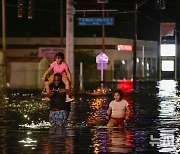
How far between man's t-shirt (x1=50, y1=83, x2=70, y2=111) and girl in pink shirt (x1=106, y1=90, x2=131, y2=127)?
1320 mm

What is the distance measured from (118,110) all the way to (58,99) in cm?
168

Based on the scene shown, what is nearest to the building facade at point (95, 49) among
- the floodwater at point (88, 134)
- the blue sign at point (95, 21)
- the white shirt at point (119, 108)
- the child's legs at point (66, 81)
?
the blue sign at point (95, 21)

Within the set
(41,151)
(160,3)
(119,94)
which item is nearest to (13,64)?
(160,3)

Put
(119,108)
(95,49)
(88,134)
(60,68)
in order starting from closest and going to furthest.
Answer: (88,134) < (119,108) < (60,68) < (95,49)

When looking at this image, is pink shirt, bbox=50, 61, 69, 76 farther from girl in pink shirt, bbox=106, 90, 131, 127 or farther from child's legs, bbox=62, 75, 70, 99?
girl in pink shirt, bbox=106, 90, 131, 127

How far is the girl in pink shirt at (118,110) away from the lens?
1749 cm

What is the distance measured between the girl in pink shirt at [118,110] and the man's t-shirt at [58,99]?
1320 mm

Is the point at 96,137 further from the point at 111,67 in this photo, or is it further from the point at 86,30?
the point at 86,30

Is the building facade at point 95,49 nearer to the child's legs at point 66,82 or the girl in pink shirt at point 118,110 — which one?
the girl in pink shirt at point 118,110

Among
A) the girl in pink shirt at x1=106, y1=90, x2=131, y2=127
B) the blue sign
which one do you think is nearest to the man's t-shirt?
the girl in pink shirt at x1=106, y1=90, x2=131, y2=127

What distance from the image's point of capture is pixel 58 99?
17000 mm

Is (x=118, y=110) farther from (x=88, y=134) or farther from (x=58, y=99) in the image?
(x=58, y=99)

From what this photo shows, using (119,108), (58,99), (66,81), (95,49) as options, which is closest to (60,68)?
(66,81)

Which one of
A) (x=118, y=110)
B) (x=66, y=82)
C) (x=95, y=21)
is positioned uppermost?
(x=95, y=21)
